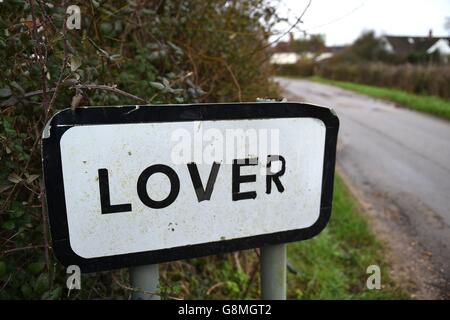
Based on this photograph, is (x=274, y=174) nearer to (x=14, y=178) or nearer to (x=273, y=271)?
(x=273, y=271)

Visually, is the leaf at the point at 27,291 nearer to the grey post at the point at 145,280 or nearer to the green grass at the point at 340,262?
the grey post at the point at 145,280

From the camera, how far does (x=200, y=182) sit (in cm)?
95

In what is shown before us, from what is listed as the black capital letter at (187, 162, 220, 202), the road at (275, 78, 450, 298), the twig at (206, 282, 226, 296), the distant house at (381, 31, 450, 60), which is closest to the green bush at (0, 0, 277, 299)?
the black capital letter at (187, 162, 220, 202)

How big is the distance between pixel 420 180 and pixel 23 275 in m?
4.91

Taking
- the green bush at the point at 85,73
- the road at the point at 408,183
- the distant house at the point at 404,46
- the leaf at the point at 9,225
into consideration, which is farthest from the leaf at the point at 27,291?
the distant house at the point at 404,46

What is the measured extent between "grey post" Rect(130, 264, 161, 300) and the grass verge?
41.2 inches

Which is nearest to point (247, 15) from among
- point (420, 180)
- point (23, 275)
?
point (23, 275)

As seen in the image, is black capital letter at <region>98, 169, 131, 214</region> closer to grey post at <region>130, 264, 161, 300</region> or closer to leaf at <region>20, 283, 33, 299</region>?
grey post at <region>130, 264, 161, 300</region>

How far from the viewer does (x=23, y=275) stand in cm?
130

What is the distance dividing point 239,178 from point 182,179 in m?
0.15

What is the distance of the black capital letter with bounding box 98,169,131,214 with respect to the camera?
867 millimetres

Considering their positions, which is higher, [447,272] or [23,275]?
[23,275]
